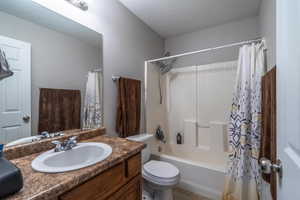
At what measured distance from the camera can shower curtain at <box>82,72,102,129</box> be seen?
1.39 metres

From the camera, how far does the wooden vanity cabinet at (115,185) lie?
0.71 metres

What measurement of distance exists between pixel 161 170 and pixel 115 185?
0.82m

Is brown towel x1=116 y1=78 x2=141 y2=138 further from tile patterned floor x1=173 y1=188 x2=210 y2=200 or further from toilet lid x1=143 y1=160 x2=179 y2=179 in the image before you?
tile patterned floor x1=173 y1=188 x2=210 y2=200

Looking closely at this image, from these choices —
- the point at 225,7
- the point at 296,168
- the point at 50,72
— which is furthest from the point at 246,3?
the point at 50,72

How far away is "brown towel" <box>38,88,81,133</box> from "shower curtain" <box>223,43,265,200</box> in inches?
62.1

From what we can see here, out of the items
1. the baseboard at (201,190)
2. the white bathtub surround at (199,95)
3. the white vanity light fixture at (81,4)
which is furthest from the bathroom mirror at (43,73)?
the white bathtub surround at (199,95)

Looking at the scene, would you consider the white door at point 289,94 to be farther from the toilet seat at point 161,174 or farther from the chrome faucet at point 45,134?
the chrome faucet at point 45,134

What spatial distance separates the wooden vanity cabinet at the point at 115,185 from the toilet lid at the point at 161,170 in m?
0.46

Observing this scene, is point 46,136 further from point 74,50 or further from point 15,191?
point 74,50

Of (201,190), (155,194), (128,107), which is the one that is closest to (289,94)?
(128,107)

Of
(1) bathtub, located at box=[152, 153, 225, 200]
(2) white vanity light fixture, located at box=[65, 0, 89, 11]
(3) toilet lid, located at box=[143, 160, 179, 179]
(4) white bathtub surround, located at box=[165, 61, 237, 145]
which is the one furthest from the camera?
(4) white bathtub surround, located at box=[165, 61, 237, 145]

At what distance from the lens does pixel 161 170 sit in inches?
62.8

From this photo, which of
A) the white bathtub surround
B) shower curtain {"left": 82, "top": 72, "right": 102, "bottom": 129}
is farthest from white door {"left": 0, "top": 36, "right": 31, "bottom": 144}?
the white bathtub surround

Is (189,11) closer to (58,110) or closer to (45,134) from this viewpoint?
(58,110)
